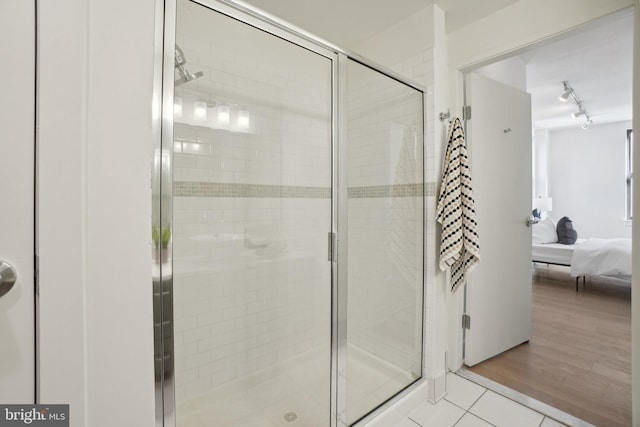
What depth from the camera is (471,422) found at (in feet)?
5.57

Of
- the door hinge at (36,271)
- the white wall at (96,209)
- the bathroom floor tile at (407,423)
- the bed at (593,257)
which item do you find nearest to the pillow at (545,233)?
the bed at (593,257)

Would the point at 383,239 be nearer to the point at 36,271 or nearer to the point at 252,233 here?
the point at 252,233

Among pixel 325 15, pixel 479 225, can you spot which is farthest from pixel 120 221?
pixel 479 225

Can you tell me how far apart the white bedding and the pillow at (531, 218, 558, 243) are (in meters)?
0.73

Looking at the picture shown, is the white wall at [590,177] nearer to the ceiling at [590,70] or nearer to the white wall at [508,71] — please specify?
the ceiling at [590,70]

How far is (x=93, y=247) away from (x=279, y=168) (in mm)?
1023

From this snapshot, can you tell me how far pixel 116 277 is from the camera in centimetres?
82

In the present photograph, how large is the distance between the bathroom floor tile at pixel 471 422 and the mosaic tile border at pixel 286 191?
1324mm

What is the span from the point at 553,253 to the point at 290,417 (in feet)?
15.1

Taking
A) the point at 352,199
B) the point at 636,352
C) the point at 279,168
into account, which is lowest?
the point at 636,352

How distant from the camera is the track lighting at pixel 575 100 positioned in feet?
13.2

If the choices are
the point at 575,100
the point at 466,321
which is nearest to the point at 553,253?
the point at 575,100

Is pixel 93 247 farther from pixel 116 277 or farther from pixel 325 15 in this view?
pixel 325 15

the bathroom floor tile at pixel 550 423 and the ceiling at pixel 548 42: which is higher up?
the ceiling at pixel 548 42
